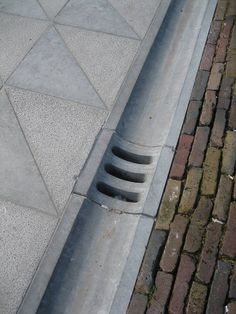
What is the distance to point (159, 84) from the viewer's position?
13.1 ft

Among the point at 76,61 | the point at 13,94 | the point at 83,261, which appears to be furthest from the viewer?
the point at 76,61

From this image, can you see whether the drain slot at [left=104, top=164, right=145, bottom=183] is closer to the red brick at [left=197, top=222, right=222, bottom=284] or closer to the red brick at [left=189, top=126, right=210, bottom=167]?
the red brick at [left=189, top=126, right=210, bottom=167]

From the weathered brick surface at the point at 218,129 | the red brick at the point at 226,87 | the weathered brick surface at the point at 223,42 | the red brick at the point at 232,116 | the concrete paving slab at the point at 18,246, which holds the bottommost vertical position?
the concrete paving slab at the point at 18,246

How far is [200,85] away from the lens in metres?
3.92

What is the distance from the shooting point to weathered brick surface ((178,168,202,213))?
303 centimetres

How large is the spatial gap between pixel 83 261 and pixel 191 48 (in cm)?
272

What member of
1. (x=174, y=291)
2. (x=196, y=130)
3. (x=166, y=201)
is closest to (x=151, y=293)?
(x=174, y=291)

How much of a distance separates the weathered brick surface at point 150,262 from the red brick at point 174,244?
0.05 m

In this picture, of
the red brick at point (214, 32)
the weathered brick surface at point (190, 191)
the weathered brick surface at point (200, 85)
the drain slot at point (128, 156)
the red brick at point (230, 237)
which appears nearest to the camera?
the red brick at point (230, 237)

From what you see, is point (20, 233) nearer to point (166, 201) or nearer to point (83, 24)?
point (166, 201)

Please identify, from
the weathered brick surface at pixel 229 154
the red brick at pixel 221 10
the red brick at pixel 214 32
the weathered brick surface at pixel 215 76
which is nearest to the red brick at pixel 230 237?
the weathered brick surface at pixel 229 154

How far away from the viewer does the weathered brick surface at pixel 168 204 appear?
295 centimetres

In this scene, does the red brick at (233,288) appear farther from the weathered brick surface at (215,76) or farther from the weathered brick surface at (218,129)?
the weathered brick surface at (215,76)

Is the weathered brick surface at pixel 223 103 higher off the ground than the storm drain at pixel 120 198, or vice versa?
the weathered brick surface at pixel 223 103
